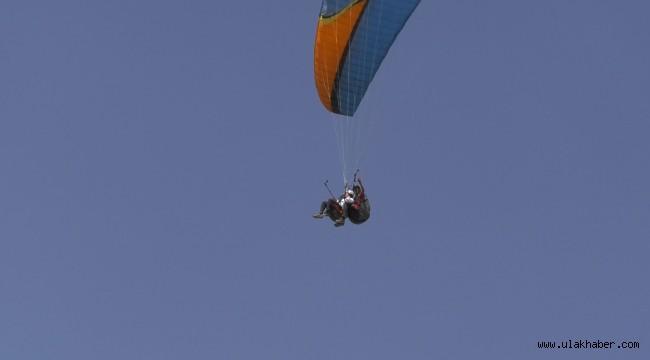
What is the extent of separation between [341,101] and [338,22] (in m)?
2.23

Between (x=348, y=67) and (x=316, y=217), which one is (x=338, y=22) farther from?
(x=316, y=217)

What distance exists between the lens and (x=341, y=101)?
41844mm

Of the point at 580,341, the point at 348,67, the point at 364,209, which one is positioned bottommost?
the point at 580,341

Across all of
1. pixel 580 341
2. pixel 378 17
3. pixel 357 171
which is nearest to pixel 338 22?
pixel 378 17

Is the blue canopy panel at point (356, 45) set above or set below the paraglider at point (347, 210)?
above

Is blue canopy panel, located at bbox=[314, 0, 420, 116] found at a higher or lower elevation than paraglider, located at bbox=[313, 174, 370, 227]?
higher

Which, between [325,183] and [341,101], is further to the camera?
[341,101]

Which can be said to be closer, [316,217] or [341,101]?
[316,217]

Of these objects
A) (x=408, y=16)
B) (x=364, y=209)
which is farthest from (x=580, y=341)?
(x=408, y=16)

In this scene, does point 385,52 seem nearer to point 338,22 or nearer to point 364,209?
point 338,22

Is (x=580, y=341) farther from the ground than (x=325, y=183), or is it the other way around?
(x=325, y=183)

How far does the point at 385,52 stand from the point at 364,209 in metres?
4.04

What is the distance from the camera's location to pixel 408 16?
40.3 metres

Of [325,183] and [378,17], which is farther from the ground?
[378,17]
